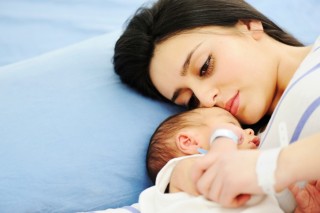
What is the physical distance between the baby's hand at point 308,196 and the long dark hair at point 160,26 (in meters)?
0.55

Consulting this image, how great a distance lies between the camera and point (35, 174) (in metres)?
1.05

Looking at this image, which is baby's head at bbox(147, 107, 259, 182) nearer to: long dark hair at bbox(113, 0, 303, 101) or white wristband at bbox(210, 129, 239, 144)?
white wristband at bbox(210, 129, 239, 144)

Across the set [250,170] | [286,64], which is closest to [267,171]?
[250,170]

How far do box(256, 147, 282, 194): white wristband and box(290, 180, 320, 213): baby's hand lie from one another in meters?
0.16

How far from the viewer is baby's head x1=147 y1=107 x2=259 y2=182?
1.00 meters

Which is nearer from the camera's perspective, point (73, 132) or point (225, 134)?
point (225, 134)

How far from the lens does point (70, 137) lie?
3.69ft

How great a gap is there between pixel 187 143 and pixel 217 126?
0.25 ft

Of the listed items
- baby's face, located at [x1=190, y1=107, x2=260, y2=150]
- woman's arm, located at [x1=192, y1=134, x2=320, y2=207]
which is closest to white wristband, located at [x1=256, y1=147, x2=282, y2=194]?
woman's arm, located at [x1=192, y1=134, x2=320, y2=207]

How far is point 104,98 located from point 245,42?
41 centimetres

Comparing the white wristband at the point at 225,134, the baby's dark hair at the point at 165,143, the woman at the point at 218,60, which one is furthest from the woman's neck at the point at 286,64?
the white wristband at the point at 225,134

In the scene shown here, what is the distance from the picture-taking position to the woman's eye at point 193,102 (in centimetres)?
119

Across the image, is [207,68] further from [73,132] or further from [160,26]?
[73,132]

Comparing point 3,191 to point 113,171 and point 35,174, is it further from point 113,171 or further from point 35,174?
point 113,171
